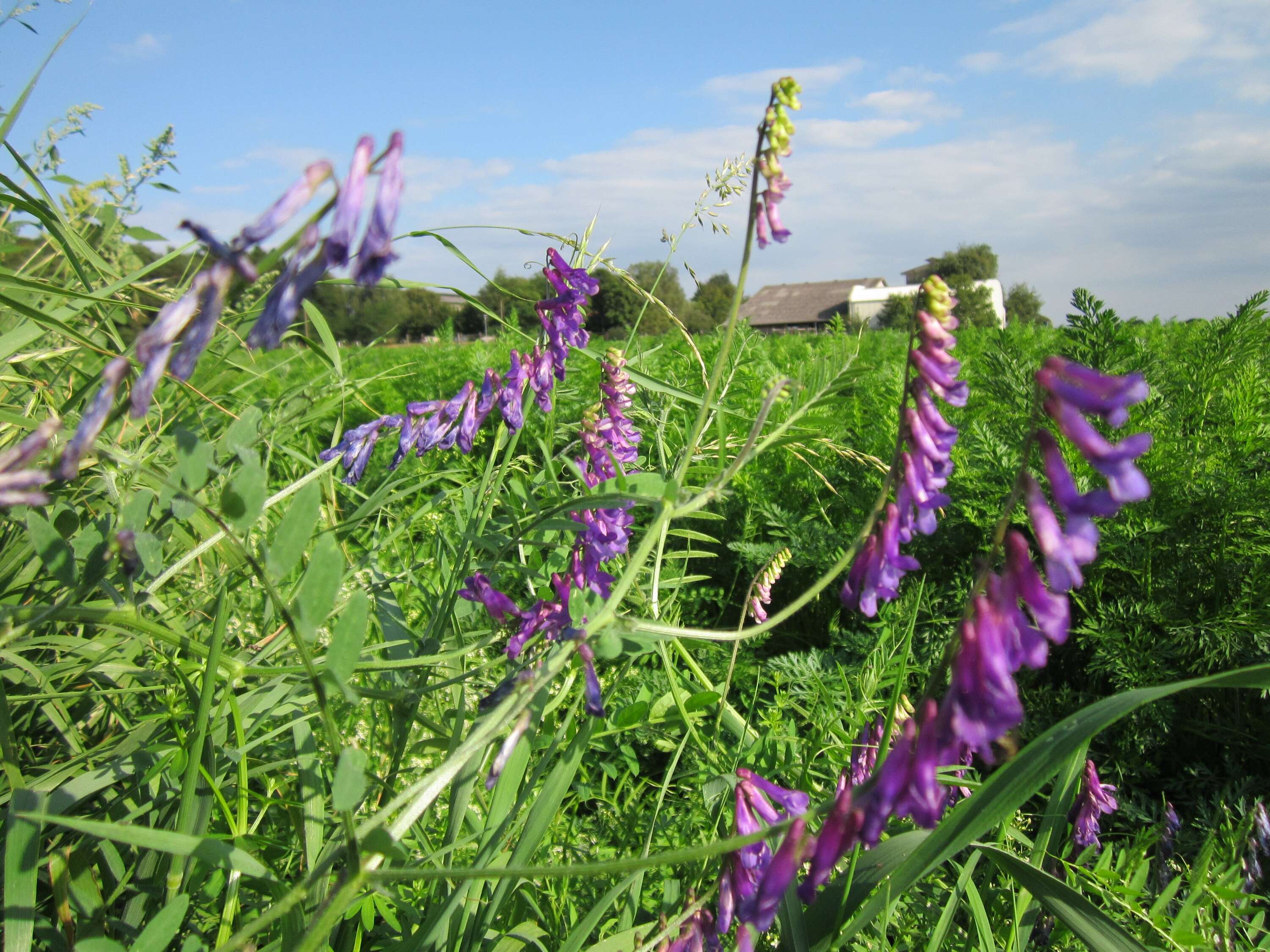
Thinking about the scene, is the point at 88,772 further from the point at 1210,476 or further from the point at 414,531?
the point at 1210,476

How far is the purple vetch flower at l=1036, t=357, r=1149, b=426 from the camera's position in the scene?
0.57 meters

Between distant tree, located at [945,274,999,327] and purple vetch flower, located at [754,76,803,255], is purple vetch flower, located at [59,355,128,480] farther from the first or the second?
distant tree, located at [945,274,999,327]

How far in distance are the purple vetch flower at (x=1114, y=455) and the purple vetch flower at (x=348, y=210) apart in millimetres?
536

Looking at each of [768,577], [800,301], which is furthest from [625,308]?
[800,301]

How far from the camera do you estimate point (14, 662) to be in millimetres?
1086

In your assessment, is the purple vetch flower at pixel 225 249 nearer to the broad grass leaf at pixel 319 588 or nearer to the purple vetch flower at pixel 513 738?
the broad grass leaf at pixel 319 588

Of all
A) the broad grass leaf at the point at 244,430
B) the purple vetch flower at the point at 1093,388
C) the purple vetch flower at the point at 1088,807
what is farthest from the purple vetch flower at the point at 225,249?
the purple vetch flower at the point at 1088,807

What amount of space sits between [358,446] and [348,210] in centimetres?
115

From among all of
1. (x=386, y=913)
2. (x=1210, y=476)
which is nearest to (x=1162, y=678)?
(x=1210, y=476)

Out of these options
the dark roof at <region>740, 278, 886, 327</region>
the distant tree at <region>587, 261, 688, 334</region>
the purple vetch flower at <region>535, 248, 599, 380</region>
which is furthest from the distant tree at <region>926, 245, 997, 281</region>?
the purple vetch flower at <region>535, 248, 599, 380</region>

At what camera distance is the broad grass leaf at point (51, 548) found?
30.9 inches

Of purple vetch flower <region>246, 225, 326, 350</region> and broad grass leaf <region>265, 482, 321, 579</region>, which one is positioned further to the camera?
broad grass leaf <region>265, 482, 321, 579</region>

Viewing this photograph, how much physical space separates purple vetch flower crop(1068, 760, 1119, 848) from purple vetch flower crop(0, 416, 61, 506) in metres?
1.83

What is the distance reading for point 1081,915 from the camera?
871mm
